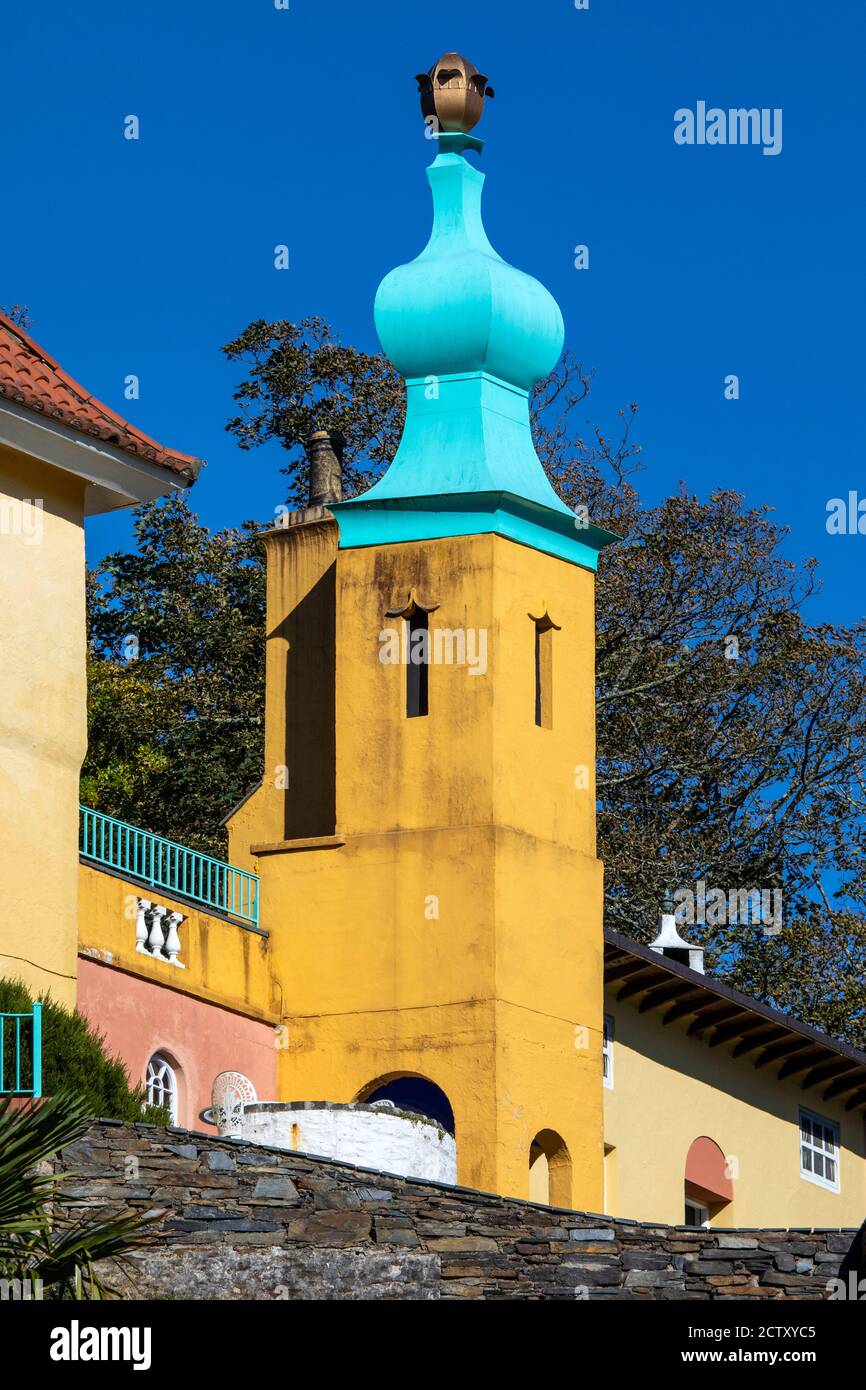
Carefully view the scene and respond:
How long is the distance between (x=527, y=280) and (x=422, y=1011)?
770cm

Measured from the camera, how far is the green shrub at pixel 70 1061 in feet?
78.5

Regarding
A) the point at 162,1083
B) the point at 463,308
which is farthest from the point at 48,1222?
the point at 463,308

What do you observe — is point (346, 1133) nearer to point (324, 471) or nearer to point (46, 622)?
point (46, 622)

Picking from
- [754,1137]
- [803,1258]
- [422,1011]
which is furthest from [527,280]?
[803,1258]

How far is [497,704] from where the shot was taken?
1307 inches

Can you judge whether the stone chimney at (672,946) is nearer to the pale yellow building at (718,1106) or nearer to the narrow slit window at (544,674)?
the pale yellow building at (718,1106)

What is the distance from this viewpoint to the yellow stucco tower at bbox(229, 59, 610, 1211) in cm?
3250

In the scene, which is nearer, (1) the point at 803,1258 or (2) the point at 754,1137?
(1) the point at 803,1258

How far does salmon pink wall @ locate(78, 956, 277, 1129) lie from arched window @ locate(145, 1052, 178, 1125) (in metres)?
0.05
